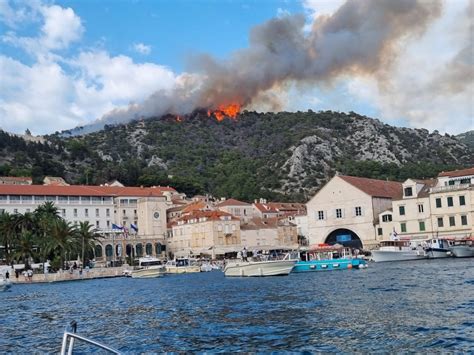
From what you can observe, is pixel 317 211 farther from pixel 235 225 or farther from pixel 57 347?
pixel 57 347

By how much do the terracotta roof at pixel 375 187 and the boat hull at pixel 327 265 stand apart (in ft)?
76.1

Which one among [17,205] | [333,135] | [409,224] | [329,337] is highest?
[333,135]

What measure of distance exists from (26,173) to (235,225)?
6900 centimetres

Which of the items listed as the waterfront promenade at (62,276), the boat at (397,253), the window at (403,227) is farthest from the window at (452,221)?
the waterfront promenade at (62,276)

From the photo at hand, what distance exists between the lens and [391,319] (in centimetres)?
Result: 2231

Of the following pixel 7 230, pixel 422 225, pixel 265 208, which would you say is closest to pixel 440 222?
pixel 422 225

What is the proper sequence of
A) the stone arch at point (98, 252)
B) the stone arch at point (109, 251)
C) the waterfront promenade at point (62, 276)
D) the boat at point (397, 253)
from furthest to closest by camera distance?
1. the stone arch at point (109, 251)
2. the stone arch at point (98, 252)
3. the waterfront promenade at point (62, 276)
4. the boat at point (397, 253)

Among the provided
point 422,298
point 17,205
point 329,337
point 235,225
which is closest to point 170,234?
point 235,225

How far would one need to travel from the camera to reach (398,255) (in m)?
72.0

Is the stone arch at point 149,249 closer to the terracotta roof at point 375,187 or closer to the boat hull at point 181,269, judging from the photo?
the boat hull at point 181,269

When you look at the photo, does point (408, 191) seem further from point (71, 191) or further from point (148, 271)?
point (71, 191)

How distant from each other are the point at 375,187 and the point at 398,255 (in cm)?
2033

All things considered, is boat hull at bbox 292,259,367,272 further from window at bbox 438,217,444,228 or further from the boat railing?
the boat railing

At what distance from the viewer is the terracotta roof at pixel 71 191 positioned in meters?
107
